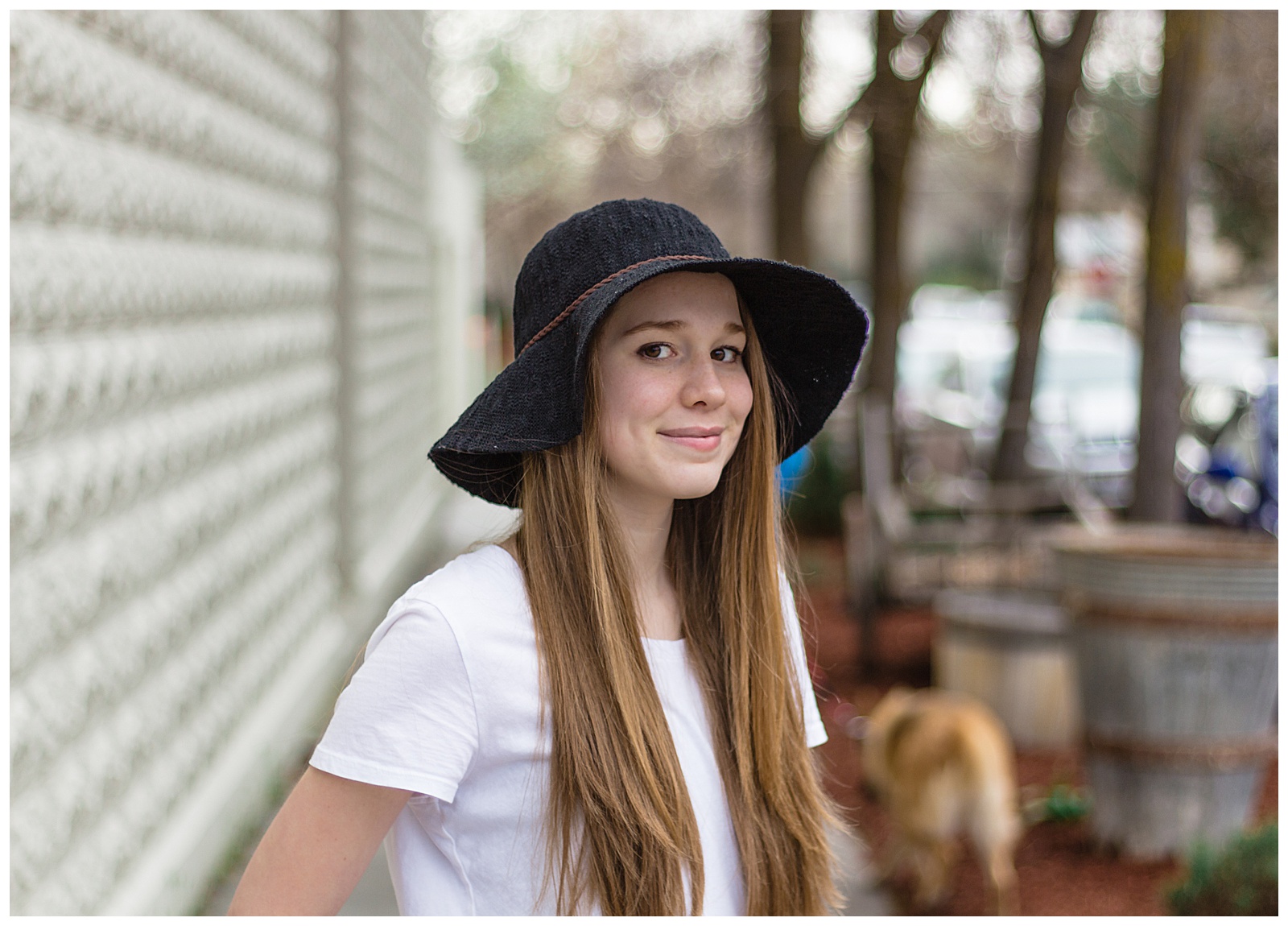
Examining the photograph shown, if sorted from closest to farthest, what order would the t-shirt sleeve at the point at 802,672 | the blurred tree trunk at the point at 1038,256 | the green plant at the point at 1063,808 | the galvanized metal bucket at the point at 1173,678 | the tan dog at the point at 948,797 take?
the t-shirt sleeve at the point at 802,672 < the galvanized metal bucket at the point at 1173,678 < the tan dog at the point at 948,797 < the green plant at the point at 1063,808 < the blurred tree trunk at the point at 1038,256

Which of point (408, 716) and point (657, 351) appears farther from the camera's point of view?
point (657, 351)

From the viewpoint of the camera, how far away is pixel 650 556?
6.68 ft

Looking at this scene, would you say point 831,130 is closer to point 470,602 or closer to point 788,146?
point 788,146

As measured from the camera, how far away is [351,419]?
7.35 meters

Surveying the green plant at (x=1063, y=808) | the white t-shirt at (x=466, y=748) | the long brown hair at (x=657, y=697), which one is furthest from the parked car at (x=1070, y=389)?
the white t-shirt at (x=466, y=748)

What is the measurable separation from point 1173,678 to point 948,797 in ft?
3.29

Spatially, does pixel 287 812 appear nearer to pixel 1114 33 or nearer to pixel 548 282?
pixel 548 282

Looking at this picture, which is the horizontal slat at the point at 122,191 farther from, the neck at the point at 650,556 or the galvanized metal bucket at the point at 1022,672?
the galvanized metal bucket at the point at 1022,672

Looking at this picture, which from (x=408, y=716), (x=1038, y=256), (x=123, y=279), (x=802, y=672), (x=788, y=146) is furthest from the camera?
(x=1038, y=256)

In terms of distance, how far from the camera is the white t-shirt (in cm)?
165

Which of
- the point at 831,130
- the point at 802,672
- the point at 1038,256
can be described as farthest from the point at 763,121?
the point at 802,672

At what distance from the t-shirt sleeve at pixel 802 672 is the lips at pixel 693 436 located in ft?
1.14

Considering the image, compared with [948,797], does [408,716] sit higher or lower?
higher

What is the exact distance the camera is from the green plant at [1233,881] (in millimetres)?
4270
